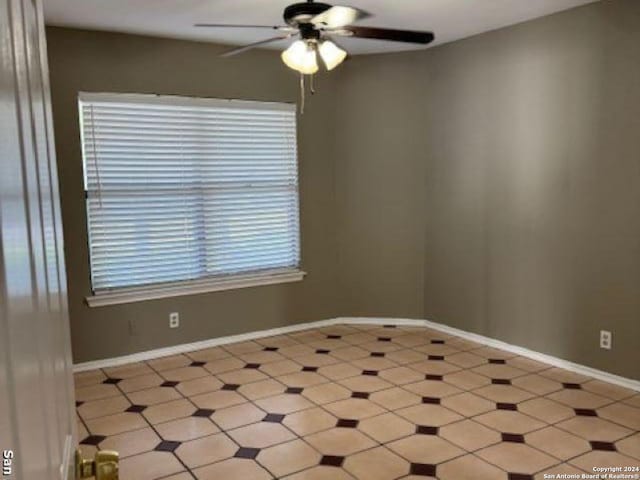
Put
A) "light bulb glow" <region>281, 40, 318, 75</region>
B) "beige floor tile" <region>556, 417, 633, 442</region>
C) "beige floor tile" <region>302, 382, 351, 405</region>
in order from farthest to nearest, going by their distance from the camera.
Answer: "beige floor tile" <region>302, 382, 351, 405</region> → "beige floor tile" <region>556, 417, 633, 442</region> → "light bulb glow" <region>281, 40, 318, 75</region>

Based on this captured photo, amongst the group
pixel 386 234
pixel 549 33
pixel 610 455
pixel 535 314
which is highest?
pixel 549 33

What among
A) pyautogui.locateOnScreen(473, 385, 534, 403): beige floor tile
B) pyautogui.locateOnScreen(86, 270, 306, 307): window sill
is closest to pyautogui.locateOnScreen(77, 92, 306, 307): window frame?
pyautogui.locateOnScreen(86, 270, 306, 307): window sill

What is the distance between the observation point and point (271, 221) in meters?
4.98

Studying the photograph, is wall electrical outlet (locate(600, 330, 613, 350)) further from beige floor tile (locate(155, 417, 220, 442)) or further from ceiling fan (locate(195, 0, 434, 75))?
beige floor tile (locate(155, 417, 220, 442))

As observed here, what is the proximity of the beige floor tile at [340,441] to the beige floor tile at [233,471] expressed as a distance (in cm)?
36

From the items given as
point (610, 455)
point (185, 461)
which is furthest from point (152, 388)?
point (610, 455)

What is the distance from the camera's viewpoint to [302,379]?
3977 mm

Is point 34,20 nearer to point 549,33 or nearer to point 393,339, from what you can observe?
point 549,33

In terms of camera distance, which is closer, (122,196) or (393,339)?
(122,196)

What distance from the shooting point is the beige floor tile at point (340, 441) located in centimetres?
294

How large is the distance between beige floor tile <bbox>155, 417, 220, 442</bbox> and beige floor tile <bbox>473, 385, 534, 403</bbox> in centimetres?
178

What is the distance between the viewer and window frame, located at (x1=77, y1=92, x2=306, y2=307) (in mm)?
4137

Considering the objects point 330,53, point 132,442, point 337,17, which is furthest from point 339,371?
point 337,17

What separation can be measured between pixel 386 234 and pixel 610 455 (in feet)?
9.27
